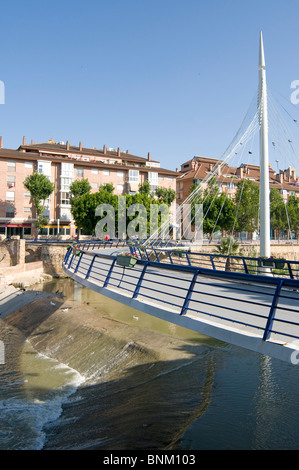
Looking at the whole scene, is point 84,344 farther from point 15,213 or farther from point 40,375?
point 15,213

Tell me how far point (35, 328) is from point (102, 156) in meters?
49.3

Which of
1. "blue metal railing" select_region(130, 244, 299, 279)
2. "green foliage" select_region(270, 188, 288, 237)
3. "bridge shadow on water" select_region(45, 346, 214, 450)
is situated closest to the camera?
"bridge shadow on water" select_region(45, 346, 214, 450)

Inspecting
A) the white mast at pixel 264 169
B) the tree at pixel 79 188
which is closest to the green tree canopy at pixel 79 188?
the tree at pixel 79 188

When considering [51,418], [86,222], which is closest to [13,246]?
[86,222]

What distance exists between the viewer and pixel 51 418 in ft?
28.5

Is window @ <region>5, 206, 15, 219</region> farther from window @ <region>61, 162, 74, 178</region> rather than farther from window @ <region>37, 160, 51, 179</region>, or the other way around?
window @ <region>61, 162, 74, 178</region>

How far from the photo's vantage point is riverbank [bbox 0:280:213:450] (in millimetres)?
7363

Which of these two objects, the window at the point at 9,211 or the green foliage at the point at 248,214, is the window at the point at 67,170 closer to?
the window at the point at 9,211

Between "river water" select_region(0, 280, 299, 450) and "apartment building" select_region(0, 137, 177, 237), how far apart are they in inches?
1621

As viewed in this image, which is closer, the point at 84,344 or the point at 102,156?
the point at 84,344

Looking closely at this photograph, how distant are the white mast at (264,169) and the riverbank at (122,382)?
6.47 metres

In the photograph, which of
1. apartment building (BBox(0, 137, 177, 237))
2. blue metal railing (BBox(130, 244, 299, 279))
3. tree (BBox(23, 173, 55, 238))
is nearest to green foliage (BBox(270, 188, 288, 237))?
apartment building (BBox(0, 137, 177, 237))

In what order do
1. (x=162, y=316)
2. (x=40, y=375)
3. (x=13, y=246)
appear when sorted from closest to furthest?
(x=162, y=316) < (x=40, y=375) < (x=13, y=246)

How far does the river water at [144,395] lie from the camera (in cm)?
717
